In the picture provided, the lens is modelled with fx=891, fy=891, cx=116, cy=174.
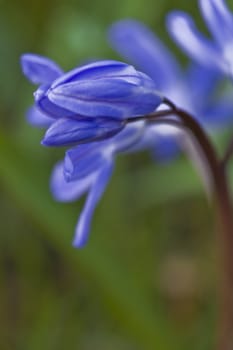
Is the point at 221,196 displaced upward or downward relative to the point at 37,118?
downward

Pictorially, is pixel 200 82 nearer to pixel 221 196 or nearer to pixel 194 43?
pixel 194 43

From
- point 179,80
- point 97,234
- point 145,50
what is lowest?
point 97,234

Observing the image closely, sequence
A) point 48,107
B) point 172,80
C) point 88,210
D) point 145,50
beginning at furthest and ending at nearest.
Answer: point 172,80 → point 145,50 → point 88,210 → point 48,107

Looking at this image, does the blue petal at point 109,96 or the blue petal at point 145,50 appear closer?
the blue petal at point 109,96

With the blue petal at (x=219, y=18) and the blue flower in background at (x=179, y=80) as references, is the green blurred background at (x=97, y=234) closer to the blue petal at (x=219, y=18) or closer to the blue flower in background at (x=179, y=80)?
the blue flower in background at (x=179, y=80)

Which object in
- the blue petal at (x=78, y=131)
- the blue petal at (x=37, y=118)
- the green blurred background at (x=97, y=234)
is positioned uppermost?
the blue petal at (x=78, y=131)

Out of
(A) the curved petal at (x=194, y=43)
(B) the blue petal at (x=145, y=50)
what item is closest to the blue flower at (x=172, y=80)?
(B) the blue petal at (x=145, y=50)

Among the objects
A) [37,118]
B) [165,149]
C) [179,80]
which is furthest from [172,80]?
[37,118]
